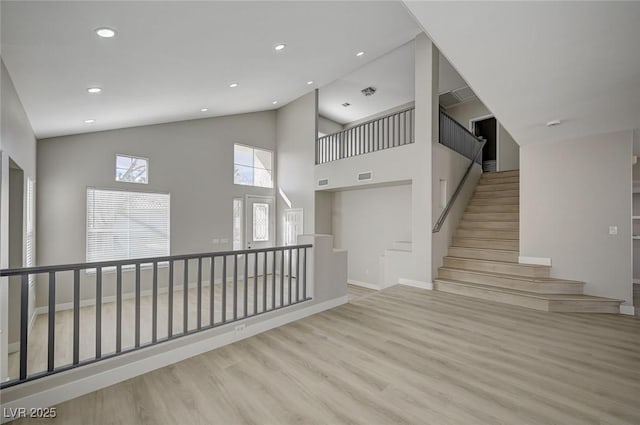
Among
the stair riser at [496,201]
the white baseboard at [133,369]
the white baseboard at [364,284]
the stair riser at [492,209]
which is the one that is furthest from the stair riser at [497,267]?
the white baseboard at [133,369]

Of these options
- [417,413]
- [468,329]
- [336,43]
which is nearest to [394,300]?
[468,329]

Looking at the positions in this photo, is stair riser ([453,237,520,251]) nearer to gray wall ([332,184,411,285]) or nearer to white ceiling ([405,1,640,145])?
gray wall ([332,184,411,285])

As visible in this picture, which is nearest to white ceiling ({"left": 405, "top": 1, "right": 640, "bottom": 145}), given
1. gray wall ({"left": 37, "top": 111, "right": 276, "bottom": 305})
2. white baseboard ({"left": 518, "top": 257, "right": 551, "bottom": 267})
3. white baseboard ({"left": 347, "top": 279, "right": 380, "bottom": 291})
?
white baseboard ({"left": 518, "top": 257, "right": 551, "bottom": 267})

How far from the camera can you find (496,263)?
17.7 feet

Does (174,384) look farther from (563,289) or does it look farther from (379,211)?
(379,211)

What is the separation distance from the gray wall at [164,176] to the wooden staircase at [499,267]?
5271mm

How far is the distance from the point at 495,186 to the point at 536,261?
2.58m

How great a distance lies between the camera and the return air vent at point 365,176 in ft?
21.7

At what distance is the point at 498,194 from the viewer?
6.91 m

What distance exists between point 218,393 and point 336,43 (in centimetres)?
493

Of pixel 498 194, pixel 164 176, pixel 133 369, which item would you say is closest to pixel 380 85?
pixel 498 194

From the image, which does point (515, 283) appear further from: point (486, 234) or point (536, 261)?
point (486, 234)

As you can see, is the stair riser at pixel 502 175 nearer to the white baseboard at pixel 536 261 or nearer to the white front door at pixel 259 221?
the white baseboard at pixel 536 261

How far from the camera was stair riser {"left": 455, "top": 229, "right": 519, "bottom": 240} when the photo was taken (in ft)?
19.2
